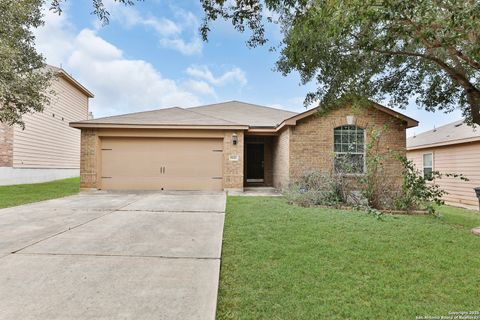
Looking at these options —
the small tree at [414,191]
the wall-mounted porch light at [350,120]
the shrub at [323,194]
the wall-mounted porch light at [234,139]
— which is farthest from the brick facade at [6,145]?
the small tree at [414,191]

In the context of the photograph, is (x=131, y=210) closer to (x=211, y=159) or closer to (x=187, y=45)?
(x=211, y=159)

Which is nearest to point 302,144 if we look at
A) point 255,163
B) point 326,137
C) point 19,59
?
point 326,137

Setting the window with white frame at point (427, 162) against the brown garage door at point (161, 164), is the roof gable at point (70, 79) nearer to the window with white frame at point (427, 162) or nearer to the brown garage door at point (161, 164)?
the brown garage door at point (161, 164)

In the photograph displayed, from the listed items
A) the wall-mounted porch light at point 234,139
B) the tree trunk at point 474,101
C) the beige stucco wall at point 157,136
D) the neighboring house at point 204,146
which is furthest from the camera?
the wall-mounted porch light at point 234,139

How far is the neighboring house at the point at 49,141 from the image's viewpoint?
15.4 meters

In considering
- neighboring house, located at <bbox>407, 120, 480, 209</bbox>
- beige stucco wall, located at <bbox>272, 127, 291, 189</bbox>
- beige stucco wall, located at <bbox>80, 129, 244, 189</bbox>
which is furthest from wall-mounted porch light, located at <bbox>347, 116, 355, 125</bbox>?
beige stucco wall, located at <bbox>80, 129, 244, 189</bbox>

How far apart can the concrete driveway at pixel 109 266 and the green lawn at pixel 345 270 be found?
13.3 inches

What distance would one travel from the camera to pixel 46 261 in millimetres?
3627

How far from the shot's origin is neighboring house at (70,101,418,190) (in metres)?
11.3

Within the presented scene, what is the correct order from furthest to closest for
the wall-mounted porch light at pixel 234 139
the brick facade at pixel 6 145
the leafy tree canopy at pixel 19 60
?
1. the brick facade at pixel 6 145
2. the wall-mounted porch light at pixel 234 139
3. the leafy tree canopy at pixel 19 60

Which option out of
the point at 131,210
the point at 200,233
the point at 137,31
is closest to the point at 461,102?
the point at 200,233

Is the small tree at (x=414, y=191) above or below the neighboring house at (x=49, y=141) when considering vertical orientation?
below

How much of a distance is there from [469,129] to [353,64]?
927cm

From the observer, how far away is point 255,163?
579 inches
